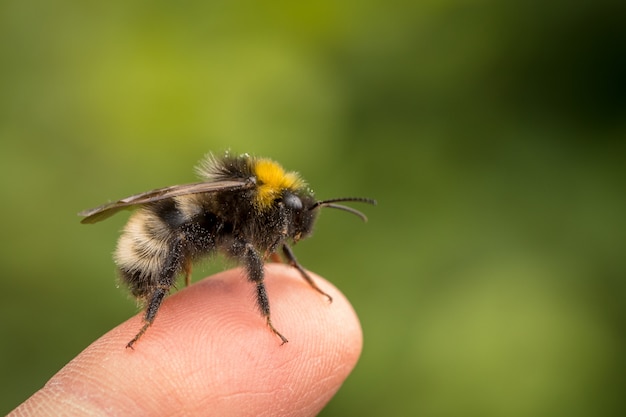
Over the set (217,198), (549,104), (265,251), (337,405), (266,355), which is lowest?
(337,405)

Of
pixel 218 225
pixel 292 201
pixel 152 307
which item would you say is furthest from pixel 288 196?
pixel 152 307

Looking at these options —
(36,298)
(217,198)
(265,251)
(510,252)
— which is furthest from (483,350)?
(36,298)

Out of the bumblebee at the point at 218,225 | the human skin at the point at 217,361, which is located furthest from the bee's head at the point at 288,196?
the human skin at the point at 217,361

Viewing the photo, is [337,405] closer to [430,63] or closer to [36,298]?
[36,298]

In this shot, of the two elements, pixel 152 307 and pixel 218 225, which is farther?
pixel 218 225

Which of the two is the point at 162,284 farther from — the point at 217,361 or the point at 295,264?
the point at 295,264

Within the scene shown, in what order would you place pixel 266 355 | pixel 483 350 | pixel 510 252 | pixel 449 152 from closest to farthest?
pixel 266 355
pixel 483 350
pixel 510 252
pixel 449 152

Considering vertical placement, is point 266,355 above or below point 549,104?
below
